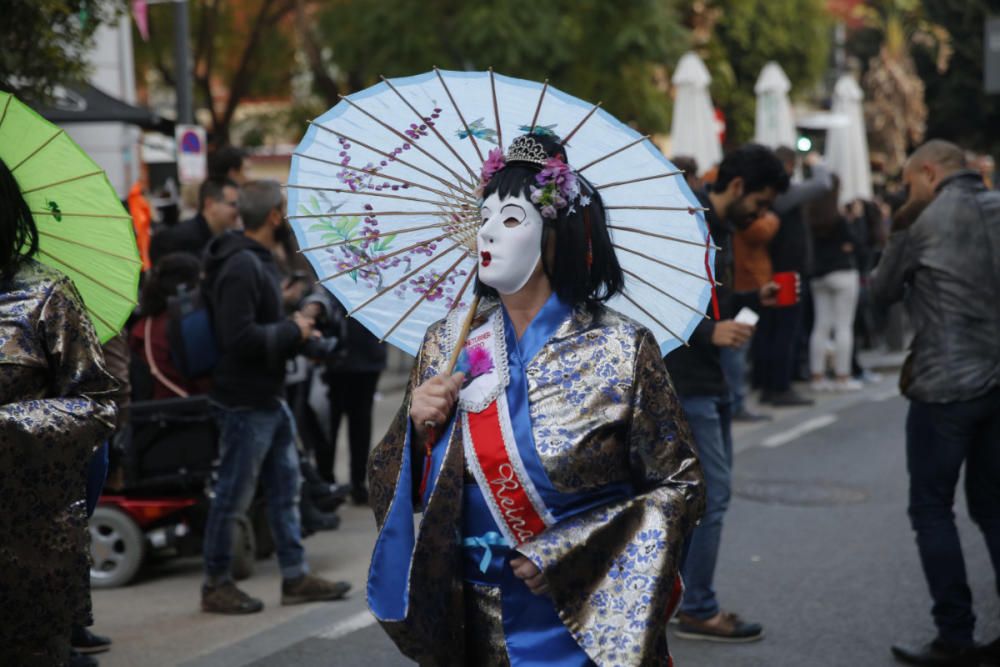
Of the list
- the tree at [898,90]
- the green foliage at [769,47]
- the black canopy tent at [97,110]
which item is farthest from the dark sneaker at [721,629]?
the tree at [898,90]

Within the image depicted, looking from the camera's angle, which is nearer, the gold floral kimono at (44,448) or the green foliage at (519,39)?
the gold floral kimono at (44,448)

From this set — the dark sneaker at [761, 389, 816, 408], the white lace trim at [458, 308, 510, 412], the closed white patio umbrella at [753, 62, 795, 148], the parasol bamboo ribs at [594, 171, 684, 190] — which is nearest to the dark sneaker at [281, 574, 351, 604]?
the white lace trim at [458, 308, 510, 412]

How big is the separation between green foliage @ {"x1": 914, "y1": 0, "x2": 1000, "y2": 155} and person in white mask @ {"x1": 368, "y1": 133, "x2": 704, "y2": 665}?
27.9 metres

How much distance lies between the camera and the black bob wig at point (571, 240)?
3244 millimetres

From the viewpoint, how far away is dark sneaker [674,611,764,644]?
564 centimetres

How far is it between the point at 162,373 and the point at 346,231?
3264mm

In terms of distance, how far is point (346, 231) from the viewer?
3.79m

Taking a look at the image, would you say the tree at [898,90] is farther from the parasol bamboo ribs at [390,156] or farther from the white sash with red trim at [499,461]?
the white sash with red trim at [499,461]

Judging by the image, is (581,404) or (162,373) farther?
(162,373)

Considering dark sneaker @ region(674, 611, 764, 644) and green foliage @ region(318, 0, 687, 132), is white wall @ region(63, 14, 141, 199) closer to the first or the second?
green foliage @ region(318, 0, 687, 132)

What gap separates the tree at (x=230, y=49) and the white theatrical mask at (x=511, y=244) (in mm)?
20604

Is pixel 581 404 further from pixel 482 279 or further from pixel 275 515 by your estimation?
pixel 275 515

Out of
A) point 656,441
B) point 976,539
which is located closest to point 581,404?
point 656,441

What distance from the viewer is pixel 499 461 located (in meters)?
3.11
